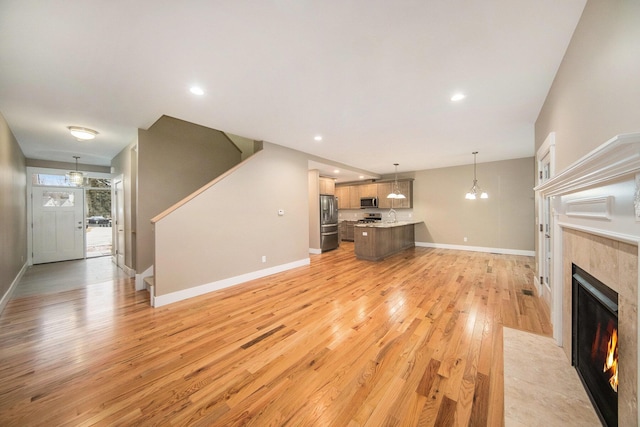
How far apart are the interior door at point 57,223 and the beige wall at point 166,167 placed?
167 inches

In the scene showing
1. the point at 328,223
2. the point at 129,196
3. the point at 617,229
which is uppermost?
the point at 129,196

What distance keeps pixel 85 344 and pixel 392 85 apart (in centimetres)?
423

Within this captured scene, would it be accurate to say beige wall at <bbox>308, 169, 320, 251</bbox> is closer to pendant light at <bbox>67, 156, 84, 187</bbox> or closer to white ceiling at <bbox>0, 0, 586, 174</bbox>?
white ceiling at <bbox>0, 0, 586, 174</bbox>

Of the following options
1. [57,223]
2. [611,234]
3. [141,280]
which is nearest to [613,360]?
[611,234]

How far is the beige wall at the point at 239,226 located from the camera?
134 inches

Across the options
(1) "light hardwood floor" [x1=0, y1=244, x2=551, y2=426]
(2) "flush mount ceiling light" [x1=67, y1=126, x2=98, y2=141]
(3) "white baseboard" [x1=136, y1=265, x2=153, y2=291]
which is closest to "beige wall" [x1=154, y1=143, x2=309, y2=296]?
(1) "light hardwood floor" [x1=0, y1=244, x2=551, y2=426]

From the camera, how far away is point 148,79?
2.39 metres

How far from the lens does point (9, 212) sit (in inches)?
147

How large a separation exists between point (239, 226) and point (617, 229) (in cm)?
427

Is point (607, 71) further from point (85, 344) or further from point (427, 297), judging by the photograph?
point (85, 344)

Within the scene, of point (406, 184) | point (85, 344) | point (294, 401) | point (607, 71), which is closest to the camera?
point (607, 71)

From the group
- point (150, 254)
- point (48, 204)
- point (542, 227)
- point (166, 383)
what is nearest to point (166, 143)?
point (150, 254)

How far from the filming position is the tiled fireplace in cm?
93

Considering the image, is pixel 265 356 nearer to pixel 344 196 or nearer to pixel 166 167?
pixel 166 167
